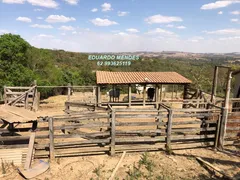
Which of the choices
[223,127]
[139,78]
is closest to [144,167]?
[223,127]

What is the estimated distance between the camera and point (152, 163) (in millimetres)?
6168

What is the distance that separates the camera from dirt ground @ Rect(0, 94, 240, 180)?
546 centimetres

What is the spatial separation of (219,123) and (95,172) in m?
4.59

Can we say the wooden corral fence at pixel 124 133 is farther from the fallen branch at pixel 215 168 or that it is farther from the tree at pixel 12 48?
the tree at pixel 12 48

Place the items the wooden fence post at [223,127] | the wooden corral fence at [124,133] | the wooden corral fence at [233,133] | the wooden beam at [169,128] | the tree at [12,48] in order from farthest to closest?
the tree at [12,48]
the wooden corral fence at [233,133]
the wooden fence post at [223,127]
the wooden beam at [169,128]
the wooden corral fence at [124,133]

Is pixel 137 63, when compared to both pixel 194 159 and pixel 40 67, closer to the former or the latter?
pixel 40 67

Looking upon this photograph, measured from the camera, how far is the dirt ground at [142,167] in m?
5.46

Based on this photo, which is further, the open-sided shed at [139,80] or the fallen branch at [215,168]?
the open-sided shed at [139,80]

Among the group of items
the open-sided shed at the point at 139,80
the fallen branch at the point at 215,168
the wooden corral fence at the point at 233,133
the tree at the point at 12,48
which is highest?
the tree at the point at 12,48

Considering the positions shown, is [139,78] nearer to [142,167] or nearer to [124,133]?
[124,133]

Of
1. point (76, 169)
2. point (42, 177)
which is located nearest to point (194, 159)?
point (76, 169)

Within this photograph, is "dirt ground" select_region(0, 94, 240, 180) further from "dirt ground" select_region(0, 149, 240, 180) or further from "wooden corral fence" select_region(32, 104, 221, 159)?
"wooden corral fence" select_region(32, 104, 221, 159)

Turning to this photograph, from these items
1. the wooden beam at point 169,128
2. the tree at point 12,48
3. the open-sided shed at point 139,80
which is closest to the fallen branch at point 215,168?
the wooden beam at point 169,128

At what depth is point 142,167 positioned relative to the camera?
6012mm
